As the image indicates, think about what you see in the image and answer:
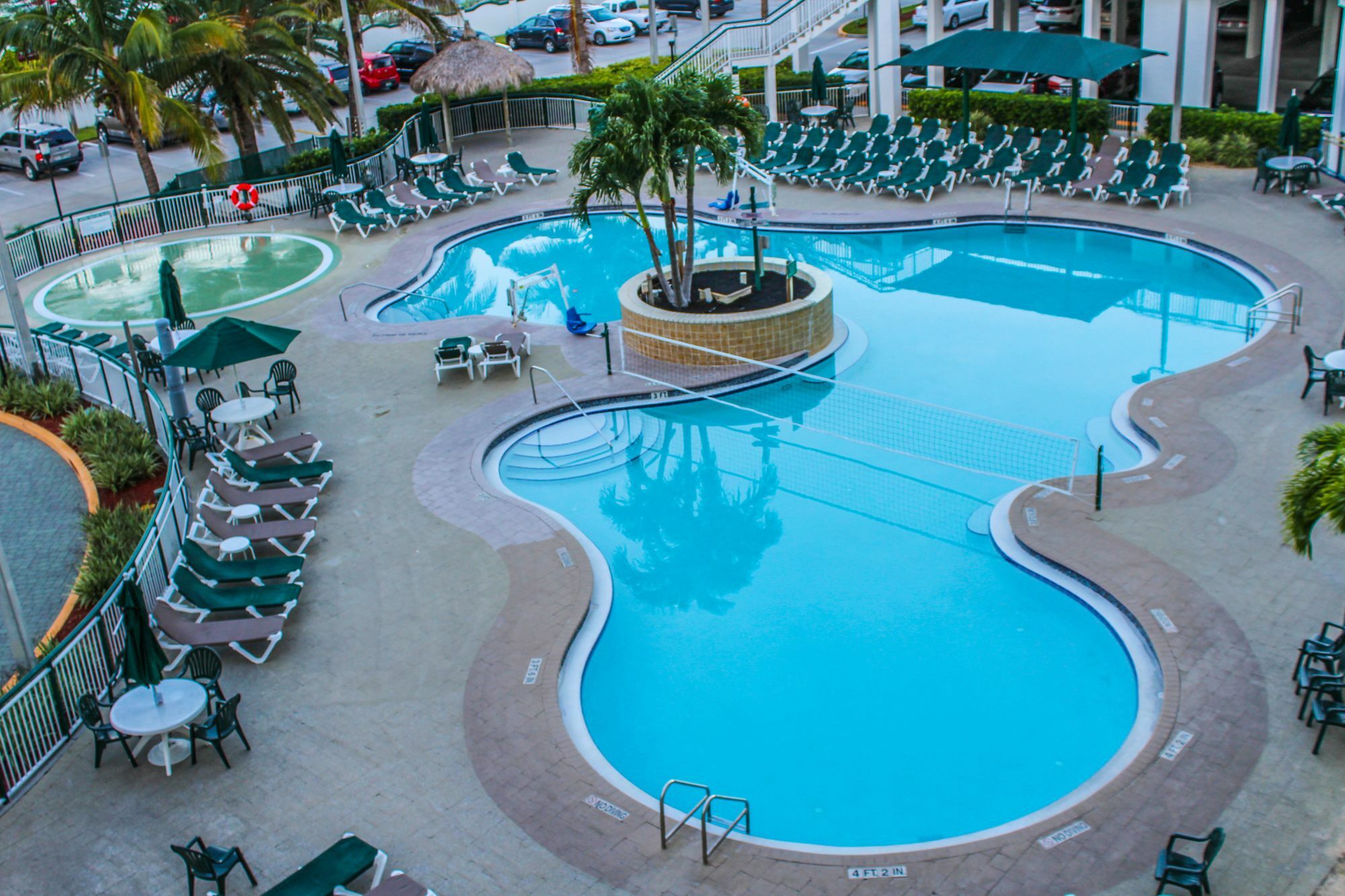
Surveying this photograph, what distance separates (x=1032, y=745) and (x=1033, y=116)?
73.5ft

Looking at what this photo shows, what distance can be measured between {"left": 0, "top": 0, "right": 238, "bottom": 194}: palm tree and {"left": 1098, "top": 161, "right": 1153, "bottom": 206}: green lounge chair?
19.4 meters

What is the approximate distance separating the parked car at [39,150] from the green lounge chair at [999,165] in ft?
85.3

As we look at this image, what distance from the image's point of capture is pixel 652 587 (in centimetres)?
1466

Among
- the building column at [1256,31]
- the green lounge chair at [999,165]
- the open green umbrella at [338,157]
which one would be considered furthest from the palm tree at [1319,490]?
the building column at [1256,31]

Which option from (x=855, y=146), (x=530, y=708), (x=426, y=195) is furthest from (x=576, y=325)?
(x=855, y=146)

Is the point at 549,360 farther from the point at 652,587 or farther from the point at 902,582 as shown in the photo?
the point at 902,582

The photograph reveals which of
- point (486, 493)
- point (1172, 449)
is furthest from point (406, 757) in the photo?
point (1172, 449)

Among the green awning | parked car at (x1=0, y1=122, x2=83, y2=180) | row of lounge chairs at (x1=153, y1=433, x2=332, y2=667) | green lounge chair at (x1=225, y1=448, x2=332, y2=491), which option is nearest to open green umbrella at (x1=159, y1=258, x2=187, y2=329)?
row of lounge chairs at (x1=153, y1=433, x2=332, y2=667)

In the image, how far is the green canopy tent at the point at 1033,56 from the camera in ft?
84.9

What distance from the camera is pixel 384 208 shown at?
28.4 meters

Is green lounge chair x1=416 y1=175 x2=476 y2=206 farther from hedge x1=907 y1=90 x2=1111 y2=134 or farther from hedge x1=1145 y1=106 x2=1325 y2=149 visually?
hedge x1=1145 y1=106 x2=1325 y2=149

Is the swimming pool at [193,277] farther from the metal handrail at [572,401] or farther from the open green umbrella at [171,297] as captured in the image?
the metal handrail at [572,401]

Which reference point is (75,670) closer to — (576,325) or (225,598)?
(225,598)

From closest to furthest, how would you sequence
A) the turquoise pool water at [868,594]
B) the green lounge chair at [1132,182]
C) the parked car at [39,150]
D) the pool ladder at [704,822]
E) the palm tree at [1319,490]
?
the palm tree at [1319,490], the pool ladder at [704,822], the turquoise pool water at [868,594], the green lounge chair at [1132,182], the parked car at [39,150]
